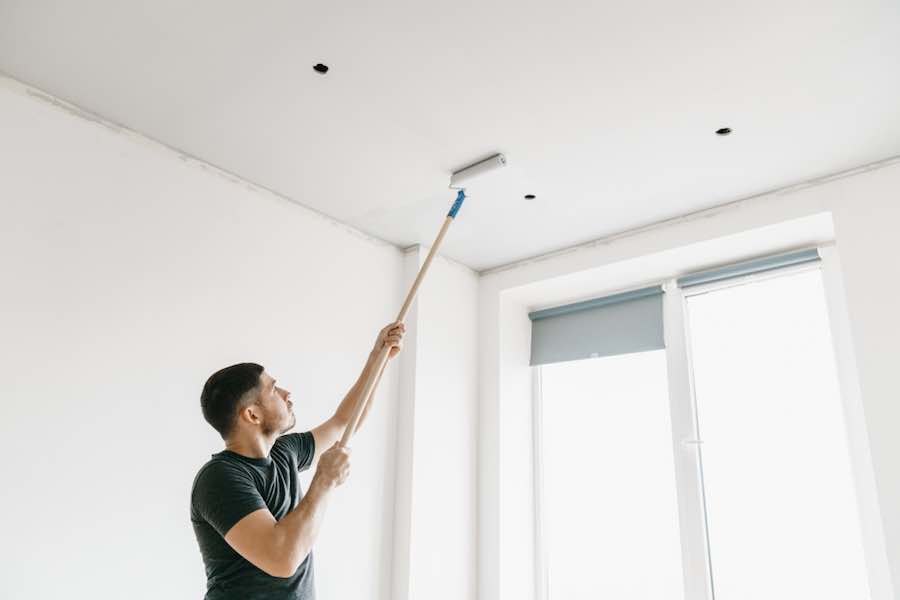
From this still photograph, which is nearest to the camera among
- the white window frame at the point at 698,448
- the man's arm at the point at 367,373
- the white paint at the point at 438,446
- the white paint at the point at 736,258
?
the man's arm at the point at 367,373

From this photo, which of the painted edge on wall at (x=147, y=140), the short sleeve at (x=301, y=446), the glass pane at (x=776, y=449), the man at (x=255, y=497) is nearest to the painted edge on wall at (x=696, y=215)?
the glass pane at (x=776, y=449)

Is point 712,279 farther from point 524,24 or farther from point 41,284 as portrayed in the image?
point 41,284

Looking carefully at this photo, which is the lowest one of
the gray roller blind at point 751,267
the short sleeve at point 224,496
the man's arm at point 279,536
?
the man's arm at point 279,536

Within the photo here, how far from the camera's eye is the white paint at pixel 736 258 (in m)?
2.10

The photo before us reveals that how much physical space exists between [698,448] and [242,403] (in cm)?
203

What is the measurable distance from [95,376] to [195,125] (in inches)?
34.3

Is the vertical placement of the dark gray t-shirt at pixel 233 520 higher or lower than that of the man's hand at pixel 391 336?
lower

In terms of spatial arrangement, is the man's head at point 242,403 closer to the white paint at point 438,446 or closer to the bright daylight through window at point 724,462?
the white paint at point 438,446

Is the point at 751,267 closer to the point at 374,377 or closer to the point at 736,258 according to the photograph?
the point at 736,258

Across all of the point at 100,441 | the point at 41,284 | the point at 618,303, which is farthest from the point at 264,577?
the point at 618,303

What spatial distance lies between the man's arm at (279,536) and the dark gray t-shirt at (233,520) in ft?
0.09

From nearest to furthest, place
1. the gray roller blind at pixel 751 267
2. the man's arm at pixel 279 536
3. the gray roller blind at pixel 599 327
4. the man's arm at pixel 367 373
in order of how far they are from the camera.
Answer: the man's arm at pixel 279 536, the man's arm at pixel 367 373, the gray roller blind at pixel 751 267, the gray roller blind at pixel 599 327

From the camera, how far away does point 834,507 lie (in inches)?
93.1

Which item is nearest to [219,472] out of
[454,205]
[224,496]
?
[224,496]
